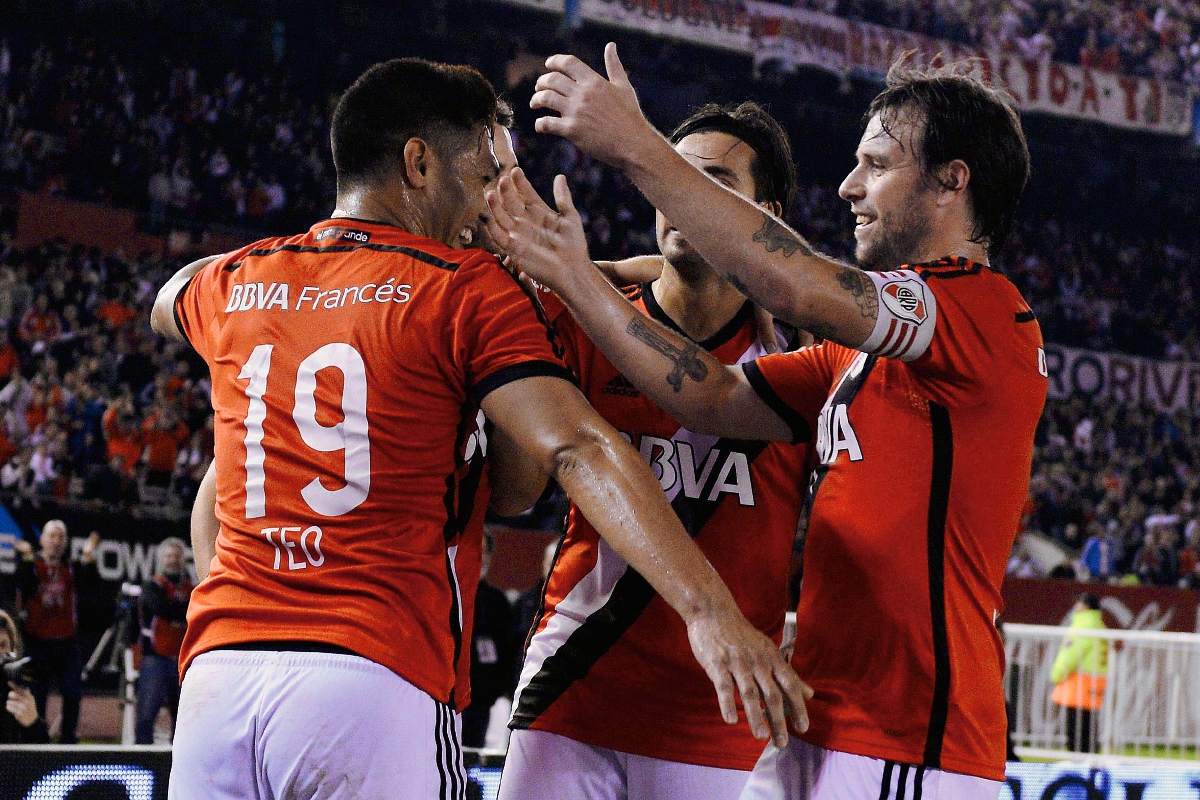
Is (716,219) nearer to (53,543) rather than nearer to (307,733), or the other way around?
(307,733)

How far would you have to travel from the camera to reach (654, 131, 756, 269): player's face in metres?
3.83

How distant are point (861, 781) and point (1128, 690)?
34.0 ft

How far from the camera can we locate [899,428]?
114 inches

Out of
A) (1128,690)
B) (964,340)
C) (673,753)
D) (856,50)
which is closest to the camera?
(964,340)

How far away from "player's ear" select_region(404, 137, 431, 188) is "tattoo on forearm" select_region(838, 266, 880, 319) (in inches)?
40.0

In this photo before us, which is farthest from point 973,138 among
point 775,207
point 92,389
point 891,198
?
point 92,389

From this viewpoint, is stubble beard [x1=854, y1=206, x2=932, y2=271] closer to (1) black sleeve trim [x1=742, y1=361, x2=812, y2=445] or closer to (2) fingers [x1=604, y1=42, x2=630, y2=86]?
(1) black sleeve trim [x1=742, y1=361, x2=812, y2=445]

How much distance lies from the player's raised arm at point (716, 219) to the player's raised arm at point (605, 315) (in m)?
0.24

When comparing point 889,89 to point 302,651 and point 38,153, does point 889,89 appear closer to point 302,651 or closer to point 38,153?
point 302,651

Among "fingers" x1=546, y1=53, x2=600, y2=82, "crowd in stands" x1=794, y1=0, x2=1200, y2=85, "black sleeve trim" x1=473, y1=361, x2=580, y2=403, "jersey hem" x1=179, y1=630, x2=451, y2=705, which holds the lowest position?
"jersey hem" x1=179, y1=630, x2=451, y2=705

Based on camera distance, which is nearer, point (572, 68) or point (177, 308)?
point (572, 68)

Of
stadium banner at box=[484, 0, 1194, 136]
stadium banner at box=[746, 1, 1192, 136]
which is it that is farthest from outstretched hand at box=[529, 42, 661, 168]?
stadium banner at box=[746, 1, 1192, 136]

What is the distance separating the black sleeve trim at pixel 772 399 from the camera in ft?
10.8

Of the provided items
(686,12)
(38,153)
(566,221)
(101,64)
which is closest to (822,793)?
(566,221)
